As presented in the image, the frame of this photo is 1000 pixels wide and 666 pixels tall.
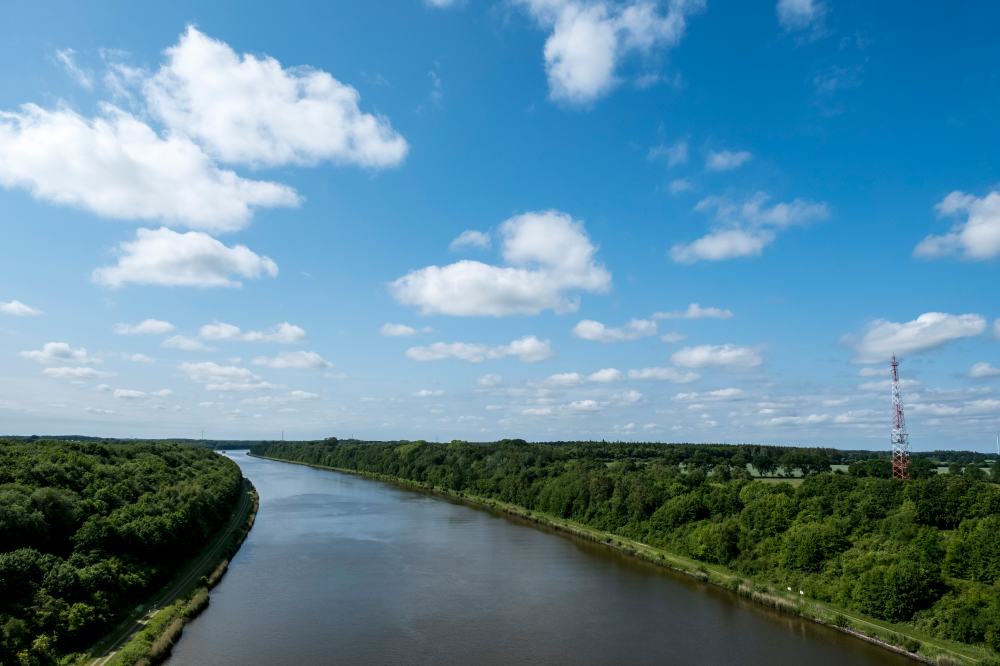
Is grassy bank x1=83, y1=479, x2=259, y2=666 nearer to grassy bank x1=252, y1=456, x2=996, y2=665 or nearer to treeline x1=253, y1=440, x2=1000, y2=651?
grassy bank x1=252, y1=456, x2=996, y2=665

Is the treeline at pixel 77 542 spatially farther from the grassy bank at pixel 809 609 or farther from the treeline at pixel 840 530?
the treeline at pixel 840 530

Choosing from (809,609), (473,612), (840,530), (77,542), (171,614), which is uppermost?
(840,530)

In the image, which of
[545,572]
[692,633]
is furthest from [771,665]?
[545,572]

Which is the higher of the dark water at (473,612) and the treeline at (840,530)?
the treeline at (840,530)

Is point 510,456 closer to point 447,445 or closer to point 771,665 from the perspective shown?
point 447,445

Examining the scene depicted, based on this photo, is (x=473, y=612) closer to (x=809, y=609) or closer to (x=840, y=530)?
(x=809, y=609)

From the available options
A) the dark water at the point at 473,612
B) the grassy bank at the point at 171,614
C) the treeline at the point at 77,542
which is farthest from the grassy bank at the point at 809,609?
the treeline at the point at 77,542

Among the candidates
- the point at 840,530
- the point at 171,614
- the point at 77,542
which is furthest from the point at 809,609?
the point at 77,542
